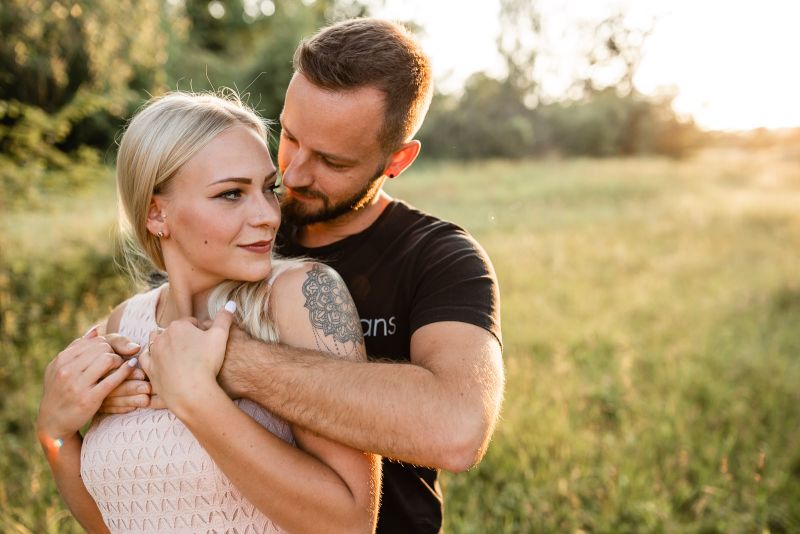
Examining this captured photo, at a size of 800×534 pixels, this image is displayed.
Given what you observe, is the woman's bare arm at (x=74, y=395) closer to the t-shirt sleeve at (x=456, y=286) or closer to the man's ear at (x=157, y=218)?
the man's ear at (x=157, y=218)

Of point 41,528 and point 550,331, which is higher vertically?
point 41,528

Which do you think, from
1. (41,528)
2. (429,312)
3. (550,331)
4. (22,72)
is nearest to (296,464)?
(429,312)

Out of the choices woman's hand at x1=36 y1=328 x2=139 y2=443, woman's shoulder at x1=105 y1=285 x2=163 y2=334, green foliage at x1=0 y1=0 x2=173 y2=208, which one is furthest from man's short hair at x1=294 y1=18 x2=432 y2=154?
green foliage at x1=0 y1=0 x2=173 y2=208

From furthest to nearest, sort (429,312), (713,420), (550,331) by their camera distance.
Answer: (550,331), (713,420), (429,312)

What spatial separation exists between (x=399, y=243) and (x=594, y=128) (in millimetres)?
22690

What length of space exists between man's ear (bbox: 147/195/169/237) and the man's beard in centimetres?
52

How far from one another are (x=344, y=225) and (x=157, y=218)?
693mm

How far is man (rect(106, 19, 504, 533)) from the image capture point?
1.69m

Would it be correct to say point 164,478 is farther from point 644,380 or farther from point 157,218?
point 644,380

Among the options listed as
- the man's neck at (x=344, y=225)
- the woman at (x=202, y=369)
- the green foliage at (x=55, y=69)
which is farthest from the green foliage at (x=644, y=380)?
the green foliage at (x=55, y=69)

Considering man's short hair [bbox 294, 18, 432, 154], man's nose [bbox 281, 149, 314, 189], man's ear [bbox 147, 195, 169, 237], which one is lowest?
man's ear [bbox 147, 195, 169, 237]

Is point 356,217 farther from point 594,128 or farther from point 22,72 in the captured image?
point 594,128

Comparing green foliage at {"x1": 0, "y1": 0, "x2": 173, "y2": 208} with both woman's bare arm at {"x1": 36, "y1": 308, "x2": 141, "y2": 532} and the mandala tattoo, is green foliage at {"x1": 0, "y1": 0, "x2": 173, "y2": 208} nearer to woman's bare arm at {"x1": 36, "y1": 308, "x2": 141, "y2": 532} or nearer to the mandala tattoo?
woman's bare arm at {"x1": 36, "y1": 308, "x2": 141, "y2": 532}

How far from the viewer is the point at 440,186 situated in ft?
62.4
